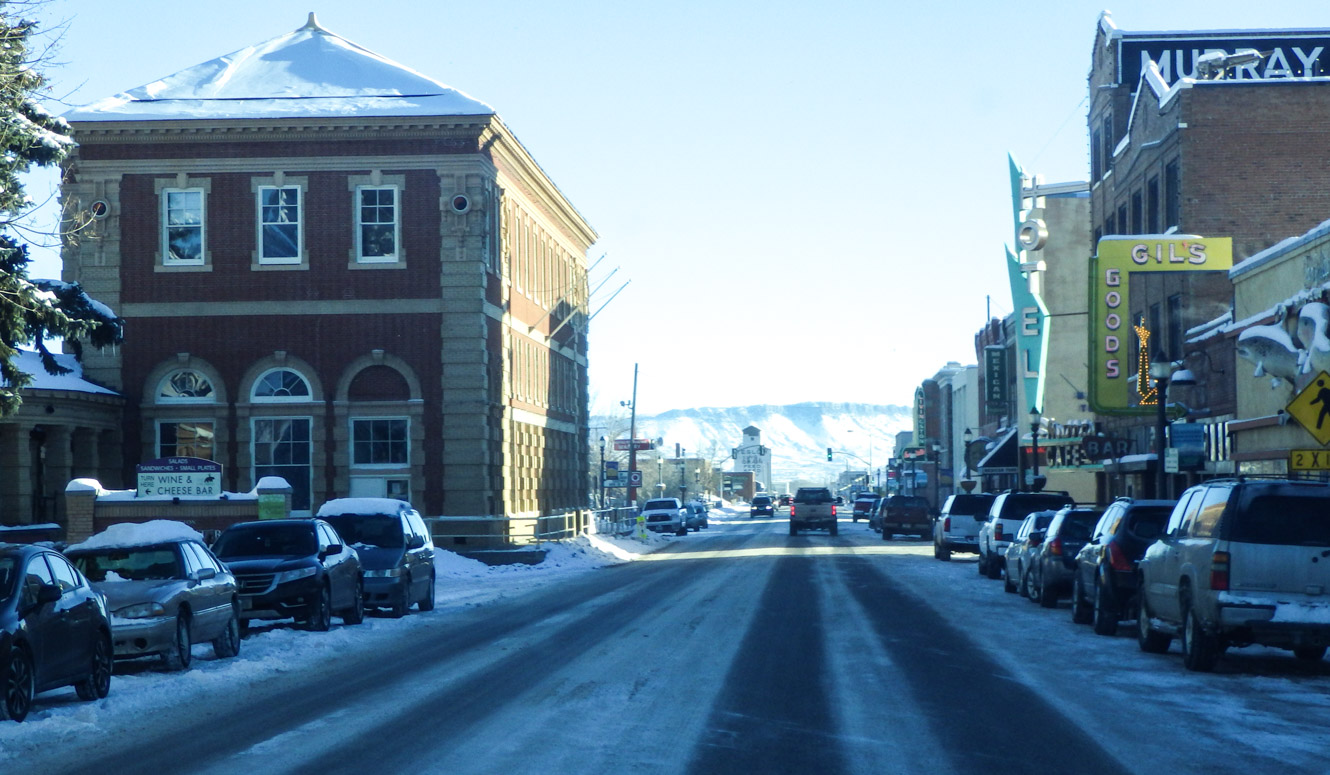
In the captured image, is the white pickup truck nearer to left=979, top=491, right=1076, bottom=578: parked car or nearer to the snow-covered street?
left=979, top=491, right=1076, bottom=578: parked car

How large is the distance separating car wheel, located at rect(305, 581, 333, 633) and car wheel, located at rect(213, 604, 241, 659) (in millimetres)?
3057

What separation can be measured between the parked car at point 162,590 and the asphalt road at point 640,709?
53.1 inches

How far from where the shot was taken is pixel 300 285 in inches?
1811

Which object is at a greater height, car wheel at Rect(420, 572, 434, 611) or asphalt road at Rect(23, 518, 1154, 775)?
asphalt road at Rect(23, 518, 1154, 775)

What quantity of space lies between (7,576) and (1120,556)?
532 inches

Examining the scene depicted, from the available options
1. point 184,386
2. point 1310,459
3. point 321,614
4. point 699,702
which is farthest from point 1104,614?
point 184,386

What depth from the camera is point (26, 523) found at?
135 ft

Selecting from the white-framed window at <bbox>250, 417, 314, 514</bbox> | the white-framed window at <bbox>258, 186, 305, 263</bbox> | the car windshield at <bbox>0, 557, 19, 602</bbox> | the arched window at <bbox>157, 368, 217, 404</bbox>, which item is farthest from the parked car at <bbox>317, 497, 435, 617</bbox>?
the arched window at <bbox>157, 368, 217, 404</bbox>

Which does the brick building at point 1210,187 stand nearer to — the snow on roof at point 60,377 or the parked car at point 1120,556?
the parked car at point 1120,556

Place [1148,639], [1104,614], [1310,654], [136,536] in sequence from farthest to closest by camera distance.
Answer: [1104,614] < [1148,639] < [136,536] < [1310,654]

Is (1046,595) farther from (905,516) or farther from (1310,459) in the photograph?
(905,516)

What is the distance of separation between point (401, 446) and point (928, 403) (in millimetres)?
88517

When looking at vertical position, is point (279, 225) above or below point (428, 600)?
above

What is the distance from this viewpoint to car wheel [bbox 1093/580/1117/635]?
68.3 ft
